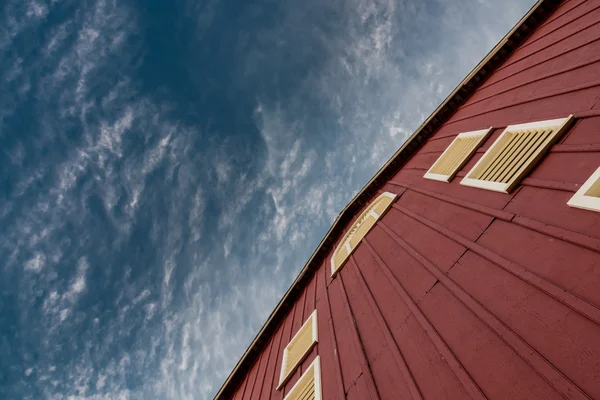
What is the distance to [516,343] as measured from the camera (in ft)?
10.3

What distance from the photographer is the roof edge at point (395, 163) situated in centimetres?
986

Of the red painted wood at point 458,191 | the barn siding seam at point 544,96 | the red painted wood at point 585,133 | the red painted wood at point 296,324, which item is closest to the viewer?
the red painted wood at point 585,133

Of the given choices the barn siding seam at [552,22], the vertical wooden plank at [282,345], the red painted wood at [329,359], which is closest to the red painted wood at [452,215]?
the red painted wood at [329,359]

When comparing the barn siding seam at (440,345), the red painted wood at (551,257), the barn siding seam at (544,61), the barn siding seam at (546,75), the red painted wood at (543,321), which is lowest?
the barn siding seam at (440,345)

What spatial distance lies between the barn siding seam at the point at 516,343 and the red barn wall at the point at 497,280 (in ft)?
0.04

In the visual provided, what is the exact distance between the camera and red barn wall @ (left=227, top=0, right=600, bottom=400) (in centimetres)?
292

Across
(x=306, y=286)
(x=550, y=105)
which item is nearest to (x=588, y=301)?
(x=550, y=105)

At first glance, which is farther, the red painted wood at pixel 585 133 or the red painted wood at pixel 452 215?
the red painted wood at pixel 452 215

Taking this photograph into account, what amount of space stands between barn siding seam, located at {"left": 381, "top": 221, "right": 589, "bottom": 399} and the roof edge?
781cm

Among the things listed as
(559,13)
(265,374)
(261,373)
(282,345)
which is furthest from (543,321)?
(261,373)

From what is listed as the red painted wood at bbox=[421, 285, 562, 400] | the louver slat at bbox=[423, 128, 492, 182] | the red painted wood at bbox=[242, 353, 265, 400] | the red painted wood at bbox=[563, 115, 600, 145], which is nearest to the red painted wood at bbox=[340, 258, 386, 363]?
the red painted wood at bbox=[421, 285, 562, 400]

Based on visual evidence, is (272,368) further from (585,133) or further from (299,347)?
(585,133)

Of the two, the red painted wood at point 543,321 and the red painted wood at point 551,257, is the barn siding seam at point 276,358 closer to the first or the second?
the red painted wood at point 543,321

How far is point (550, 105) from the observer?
552cm
